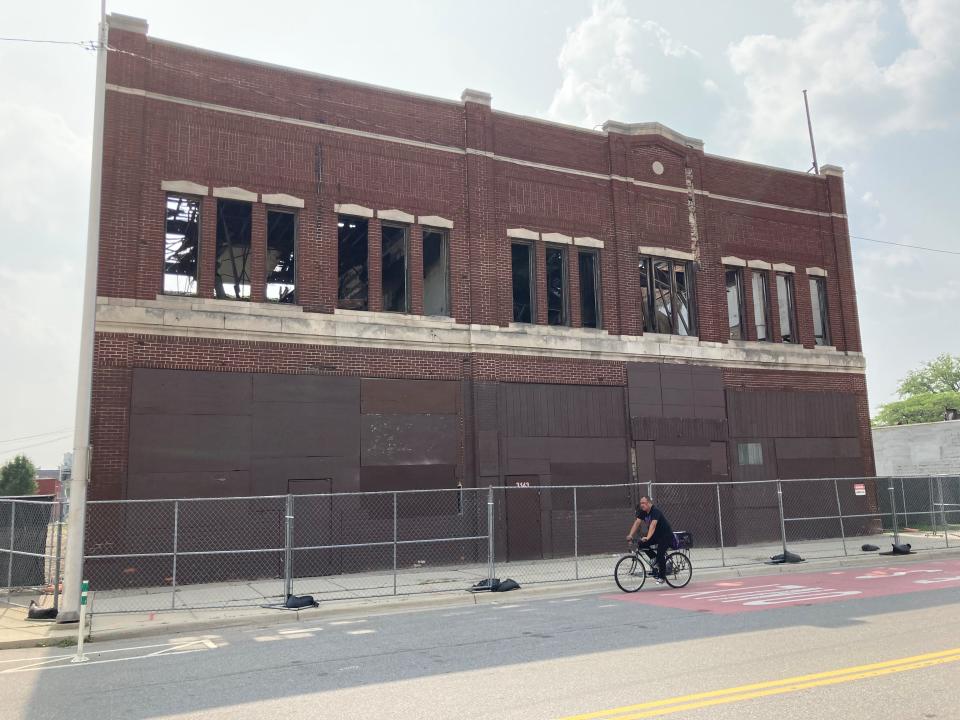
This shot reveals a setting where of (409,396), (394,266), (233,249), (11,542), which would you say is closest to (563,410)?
(409,396)

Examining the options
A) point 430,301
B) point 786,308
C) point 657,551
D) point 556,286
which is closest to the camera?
point 657,551

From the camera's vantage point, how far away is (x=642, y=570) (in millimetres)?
14492

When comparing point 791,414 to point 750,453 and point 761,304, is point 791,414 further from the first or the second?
point 761,304

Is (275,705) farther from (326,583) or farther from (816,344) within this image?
(816,344)

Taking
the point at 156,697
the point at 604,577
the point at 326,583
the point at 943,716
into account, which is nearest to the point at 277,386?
the point at 326,583

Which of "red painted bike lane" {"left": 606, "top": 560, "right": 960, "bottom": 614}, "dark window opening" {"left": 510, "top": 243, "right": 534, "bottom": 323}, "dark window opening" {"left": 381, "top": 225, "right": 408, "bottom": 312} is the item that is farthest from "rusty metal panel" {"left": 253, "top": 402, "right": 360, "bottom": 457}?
"red painted bike lane" {"left": 606, "top": 560, "right": 960, "bottom": 614}

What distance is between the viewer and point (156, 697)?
7355mm

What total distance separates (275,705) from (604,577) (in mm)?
9974

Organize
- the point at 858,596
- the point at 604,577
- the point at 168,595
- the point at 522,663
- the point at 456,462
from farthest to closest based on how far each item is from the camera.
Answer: the point at 456,462, the point at 604,577, the point at 168,595, the point at 858,596, the point at 522,663

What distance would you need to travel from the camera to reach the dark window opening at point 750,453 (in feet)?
77.2

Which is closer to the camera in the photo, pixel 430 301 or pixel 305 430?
pixel 305 430

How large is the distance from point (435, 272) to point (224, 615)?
11177 mm

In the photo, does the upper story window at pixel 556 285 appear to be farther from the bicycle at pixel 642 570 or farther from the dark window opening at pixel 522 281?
the bicycle at pixel 642 570

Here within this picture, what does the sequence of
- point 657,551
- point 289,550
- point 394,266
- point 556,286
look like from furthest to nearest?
point 556,286 < point 394,266 < point 657,551 < point 289,550
